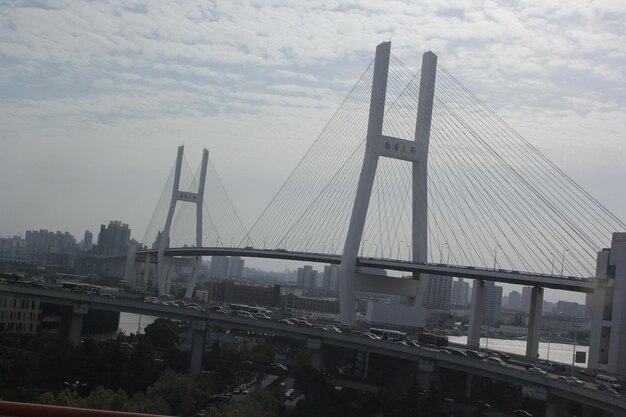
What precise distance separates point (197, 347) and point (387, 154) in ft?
16.5

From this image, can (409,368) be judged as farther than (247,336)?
No

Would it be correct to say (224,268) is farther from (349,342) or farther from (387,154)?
(387,154)

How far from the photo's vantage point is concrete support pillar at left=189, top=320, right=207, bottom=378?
1408 cm

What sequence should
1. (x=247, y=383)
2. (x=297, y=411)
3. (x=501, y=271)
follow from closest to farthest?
(x=297, y=411) < (x=501, y=271) < (x=247, y=383)

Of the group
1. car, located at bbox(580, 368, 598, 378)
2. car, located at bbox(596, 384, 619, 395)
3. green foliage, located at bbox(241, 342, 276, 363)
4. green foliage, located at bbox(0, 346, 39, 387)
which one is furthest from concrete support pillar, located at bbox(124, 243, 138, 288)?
car, located at bbox(596, 384, 619, 395)

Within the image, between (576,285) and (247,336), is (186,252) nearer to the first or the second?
(247,336)

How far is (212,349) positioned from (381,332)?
3.71 m

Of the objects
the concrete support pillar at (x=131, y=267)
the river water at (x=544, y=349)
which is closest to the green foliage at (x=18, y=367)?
the river water at (x=544, y=349)

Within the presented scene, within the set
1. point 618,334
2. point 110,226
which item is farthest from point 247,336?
point 110,226

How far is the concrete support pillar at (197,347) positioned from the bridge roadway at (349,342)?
166mm

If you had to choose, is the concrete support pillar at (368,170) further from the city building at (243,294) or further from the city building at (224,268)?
the city building at (224,268)

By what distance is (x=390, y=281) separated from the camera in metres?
15.7

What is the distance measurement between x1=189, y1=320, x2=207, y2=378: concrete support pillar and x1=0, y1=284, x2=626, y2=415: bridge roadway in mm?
166

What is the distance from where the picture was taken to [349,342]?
14.3 meters
